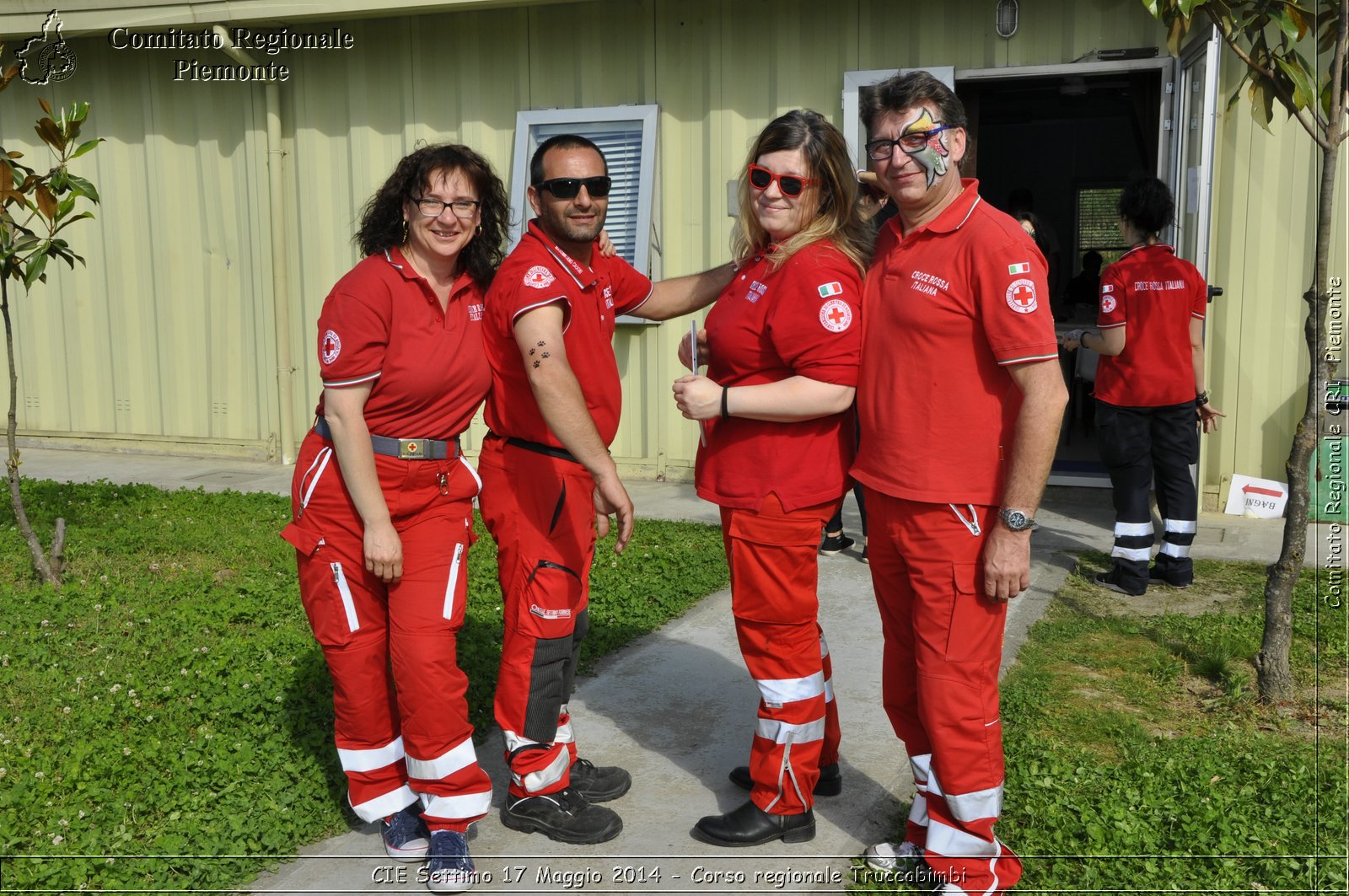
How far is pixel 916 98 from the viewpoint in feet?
10.1

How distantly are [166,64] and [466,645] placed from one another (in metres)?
7.43

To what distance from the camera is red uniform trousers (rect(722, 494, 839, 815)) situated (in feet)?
11.1

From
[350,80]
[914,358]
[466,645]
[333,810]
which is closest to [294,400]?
[350,80]

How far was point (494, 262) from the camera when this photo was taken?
380cm

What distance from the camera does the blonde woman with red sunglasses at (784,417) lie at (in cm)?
326

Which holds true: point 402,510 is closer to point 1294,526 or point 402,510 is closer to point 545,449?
point 545,449

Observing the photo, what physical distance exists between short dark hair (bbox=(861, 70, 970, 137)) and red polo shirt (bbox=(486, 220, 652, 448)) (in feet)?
3.32

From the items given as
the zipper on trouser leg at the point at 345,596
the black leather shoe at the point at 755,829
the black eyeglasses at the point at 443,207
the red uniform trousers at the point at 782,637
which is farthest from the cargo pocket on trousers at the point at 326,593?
the black leather shoe at the point at 755,829

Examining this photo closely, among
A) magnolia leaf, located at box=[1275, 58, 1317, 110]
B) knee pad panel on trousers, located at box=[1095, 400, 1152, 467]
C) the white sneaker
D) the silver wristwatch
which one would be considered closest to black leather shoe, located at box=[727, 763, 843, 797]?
the white sneaker

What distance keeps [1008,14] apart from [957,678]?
6.41 metres

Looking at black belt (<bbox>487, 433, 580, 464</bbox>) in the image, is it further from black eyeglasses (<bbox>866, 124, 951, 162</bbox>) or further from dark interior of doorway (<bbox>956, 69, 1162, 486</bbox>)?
dark interior of doorway (<bbox>956, 69, 1162, 486</bbox>)

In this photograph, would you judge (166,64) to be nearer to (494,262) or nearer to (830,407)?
(494,262)

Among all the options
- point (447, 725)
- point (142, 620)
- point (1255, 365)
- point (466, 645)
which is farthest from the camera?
point (1255, 365)

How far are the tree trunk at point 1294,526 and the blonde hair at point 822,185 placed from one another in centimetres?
215
